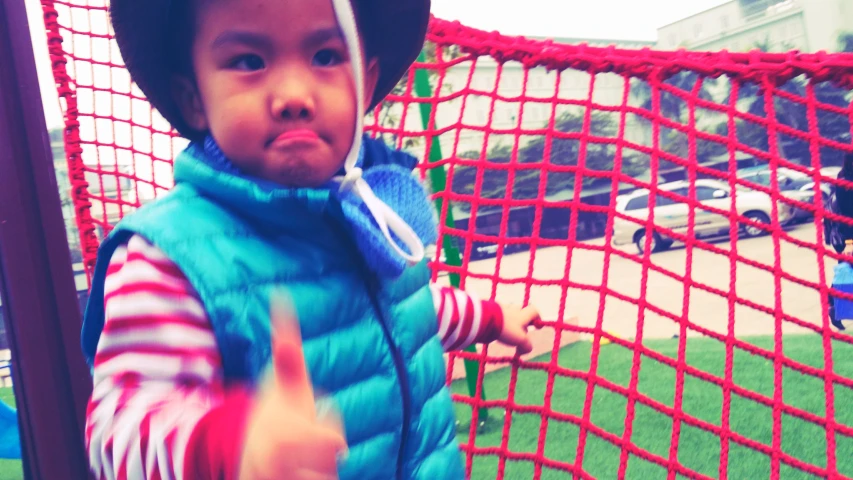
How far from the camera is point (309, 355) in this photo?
45 centimetres

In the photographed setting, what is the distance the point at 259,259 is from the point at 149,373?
0.11 m

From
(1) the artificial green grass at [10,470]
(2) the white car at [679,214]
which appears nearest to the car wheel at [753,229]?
(2) the white car at [679,214]

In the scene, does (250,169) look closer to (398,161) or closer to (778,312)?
(398,161)

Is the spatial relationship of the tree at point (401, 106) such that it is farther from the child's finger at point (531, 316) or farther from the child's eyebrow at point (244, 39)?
the child's eyebrow at point (244, 39)

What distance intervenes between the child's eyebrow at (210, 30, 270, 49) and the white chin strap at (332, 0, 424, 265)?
0.06 meters

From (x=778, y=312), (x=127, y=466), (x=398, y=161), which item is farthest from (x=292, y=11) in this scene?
(x=778, y=312)

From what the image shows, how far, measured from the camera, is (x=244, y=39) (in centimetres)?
45

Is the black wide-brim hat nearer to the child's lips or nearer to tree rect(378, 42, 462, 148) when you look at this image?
the child's lips

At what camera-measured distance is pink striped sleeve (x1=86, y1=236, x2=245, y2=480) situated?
34 centimetres

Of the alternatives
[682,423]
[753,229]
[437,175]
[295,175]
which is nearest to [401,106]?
[437,175]

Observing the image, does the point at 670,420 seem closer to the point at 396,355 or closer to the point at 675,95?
the point at 675,95

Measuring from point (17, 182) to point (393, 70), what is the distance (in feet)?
1.54

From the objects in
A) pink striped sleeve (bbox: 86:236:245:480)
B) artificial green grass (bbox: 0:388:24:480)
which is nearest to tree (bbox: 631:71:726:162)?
pink striped sleeve (bbox: 86:236:245:480)

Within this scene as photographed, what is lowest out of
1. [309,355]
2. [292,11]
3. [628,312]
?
[628,312]
